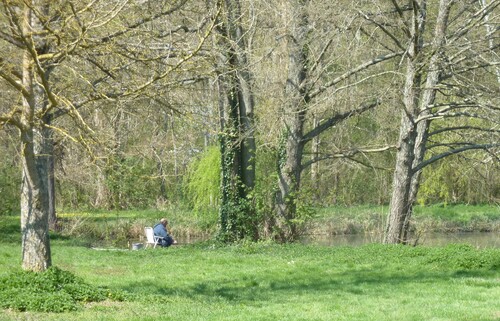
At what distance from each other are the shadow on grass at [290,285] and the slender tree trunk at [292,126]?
25.0 ft

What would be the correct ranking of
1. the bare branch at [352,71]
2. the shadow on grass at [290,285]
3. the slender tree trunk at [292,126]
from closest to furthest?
the shadow on grass at [290,285] → the bare branch at [352,71] → the slender tree trunk at [292,126]

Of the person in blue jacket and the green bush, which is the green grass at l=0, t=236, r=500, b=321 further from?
the person in blue jacket

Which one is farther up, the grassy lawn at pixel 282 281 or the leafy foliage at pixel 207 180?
the leafy foliage at pixel 207 180

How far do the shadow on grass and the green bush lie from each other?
58.5 inches

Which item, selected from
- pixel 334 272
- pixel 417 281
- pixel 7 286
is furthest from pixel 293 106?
pixel 7 286

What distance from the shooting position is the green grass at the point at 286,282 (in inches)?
451

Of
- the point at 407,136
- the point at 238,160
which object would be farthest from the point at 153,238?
the point at 407,136

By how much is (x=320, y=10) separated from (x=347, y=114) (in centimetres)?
343

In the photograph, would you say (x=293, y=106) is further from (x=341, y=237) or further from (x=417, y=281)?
(x=341, y=237)

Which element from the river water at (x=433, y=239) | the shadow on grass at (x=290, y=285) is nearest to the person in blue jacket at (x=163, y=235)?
the river water at (x=433, y=239)

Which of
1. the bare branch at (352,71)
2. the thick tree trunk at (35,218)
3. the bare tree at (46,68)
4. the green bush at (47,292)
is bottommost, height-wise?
the green bush at (47,292)

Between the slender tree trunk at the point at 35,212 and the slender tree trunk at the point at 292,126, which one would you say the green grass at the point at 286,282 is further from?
the slender tree trunk at the point at 292,126

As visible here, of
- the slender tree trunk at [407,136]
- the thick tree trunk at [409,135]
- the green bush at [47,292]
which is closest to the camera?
the green bush at [47,292]

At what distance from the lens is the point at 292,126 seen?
25.0 metres
